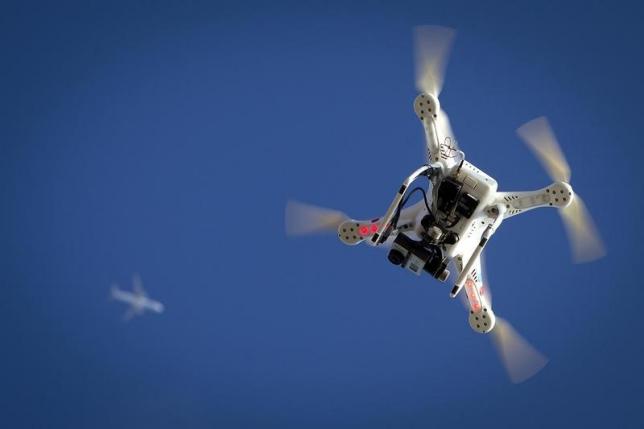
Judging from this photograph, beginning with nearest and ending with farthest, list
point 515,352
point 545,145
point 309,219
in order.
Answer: point 545,145, point 309,219, point 515,352

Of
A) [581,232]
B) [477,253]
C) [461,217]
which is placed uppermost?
[461,217]

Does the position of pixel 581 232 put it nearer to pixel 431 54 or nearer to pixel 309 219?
pixel 431 54

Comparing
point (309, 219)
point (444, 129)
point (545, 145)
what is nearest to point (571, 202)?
point (545, 145)

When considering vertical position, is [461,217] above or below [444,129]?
below

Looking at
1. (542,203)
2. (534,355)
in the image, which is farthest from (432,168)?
(534,355)

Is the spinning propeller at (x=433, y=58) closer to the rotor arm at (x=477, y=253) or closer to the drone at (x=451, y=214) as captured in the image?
the drone at (x=451, y=214)

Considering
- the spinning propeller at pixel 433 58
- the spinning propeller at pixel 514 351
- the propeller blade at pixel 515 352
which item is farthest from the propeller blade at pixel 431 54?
the propeller blade at pixel 515 352

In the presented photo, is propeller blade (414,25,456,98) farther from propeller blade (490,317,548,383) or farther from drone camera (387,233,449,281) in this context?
propeller blade (490,317,548,383)
